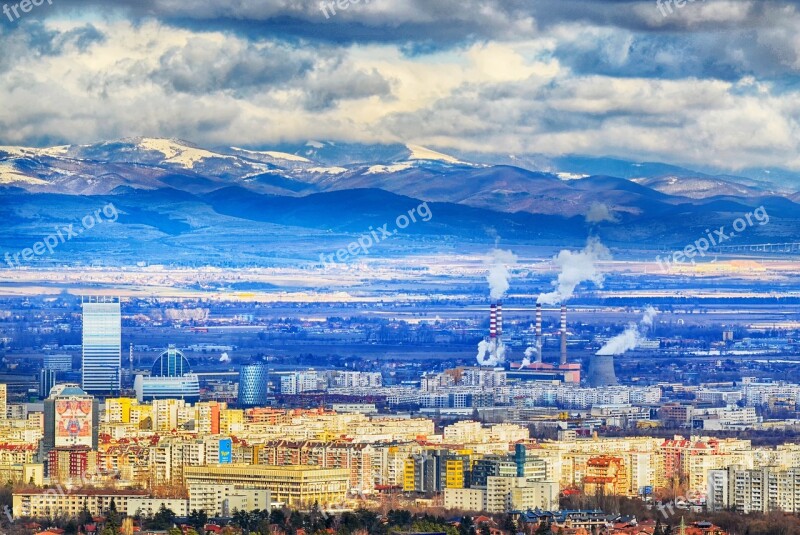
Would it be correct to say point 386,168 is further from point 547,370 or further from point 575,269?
point 547,370

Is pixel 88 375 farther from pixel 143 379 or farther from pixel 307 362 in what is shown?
pixel 307 362

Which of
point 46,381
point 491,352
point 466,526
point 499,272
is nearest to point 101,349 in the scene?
point 46,381

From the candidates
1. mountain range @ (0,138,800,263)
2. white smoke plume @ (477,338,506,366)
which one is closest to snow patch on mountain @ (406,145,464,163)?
mountain range @ (0,138,800,263)
